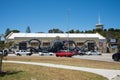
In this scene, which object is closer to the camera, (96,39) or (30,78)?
(30,78)

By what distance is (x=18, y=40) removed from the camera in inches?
3396

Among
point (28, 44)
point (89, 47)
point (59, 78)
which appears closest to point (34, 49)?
point (28, 44)

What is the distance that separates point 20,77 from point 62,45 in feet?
213

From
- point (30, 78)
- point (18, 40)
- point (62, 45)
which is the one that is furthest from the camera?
point (18, 40)

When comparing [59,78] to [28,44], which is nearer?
[59,78]

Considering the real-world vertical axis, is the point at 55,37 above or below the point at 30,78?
above

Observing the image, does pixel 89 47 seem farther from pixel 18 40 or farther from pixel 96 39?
pixel 18 40

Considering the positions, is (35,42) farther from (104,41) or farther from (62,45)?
(104,41)

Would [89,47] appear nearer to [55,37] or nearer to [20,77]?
[55,37]

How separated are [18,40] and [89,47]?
86.8 feet

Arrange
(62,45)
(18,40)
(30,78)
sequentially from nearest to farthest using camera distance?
(30,78)
(62,45)
(18,40)

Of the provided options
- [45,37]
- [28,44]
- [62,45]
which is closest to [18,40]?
[28,44]

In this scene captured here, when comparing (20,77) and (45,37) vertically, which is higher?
(45,37)

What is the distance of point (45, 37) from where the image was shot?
88.5m
